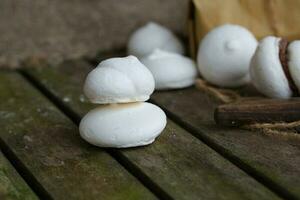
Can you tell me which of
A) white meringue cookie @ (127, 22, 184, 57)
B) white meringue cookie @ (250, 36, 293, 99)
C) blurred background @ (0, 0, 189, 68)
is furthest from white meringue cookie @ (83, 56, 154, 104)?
blurred background @ (0, 0, 189, 68)

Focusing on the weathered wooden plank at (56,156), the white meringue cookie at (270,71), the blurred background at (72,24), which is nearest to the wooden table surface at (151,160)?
the weathered wooden plank at (56,156)

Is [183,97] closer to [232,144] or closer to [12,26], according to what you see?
[232,144]

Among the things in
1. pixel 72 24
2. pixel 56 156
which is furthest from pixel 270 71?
pixel 72 24

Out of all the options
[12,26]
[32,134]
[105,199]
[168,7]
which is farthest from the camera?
[168,7]

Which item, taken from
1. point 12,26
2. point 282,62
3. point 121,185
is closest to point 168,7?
point 12,26

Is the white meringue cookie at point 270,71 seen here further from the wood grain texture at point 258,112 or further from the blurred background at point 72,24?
the blurred background at point 72,24
